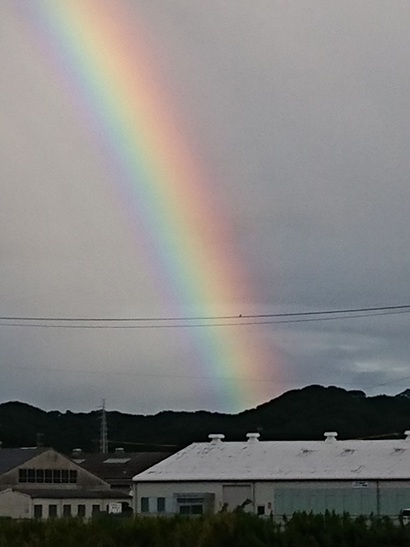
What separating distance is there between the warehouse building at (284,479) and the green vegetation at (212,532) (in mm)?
28652

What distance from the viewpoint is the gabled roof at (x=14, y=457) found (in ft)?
304

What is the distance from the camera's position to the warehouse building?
58.7 metres

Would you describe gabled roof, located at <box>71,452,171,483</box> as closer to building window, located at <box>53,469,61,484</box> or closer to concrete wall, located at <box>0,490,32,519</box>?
building window, located at <box>53,469,61,484</box>

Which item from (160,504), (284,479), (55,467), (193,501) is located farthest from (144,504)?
(55,467)

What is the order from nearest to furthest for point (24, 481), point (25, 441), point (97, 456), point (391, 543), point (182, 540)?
1. point (391, 543)
2. point (182, 540)
3. point (24, 481)
4. point (97, 456)
5. point (25, 441)

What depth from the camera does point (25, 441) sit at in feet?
491

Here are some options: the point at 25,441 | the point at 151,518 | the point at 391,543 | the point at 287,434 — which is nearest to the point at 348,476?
the point at 151,518

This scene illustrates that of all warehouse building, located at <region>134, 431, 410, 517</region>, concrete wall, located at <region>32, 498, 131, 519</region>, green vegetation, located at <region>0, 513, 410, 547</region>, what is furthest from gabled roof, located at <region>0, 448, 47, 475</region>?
green vegetation, located at <region>0, 513, 410, 547</region>

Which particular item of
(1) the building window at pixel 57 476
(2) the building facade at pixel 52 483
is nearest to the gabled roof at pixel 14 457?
(2) the building facade at pixel 52 483

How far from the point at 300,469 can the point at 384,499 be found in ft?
20.4

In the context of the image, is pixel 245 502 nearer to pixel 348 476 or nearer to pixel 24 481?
pixel 348 476

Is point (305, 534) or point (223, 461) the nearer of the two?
point (305, 534)

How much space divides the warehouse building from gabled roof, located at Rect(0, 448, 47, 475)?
26482 mm

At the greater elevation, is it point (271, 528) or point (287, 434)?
point (287, 434)
